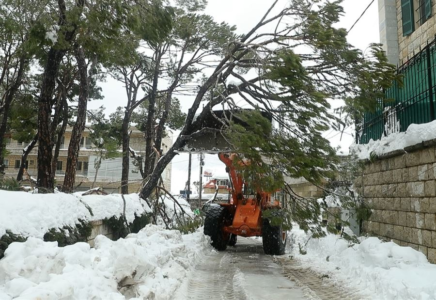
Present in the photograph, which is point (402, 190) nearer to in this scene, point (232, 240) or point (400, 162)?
point (400, 162)

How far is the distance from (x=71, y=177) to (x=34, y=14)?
15.8 ft

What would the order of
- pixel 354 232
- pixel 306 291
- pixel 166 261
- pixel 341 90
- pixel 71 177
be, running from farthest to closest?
pixel 71 177
pixel 354 232
pixel 341 90
pixel 166 261
pixel 306 291

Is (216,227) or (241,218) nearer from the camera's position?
(241,218)

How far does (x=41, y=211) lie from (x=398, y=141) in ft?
21.1

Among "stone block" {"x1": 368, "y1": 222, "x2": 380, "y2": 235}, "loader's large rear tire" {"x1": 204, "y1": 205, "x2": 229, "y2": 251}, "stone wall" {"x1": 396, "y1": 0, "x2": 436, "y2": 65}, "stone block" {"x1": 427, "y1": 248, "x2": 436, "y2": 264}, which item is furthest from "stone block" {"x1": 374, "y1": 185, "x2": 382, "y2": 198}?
"loader's large rear tire" {"x1": 204, "y1": 205, "x2": 229, "y2": 251}

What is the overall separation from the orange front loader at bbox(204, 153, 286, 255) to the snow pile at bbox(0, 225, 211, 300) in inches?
171

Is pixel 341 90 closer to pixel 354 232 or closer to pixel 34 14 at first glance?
pixel 354 232

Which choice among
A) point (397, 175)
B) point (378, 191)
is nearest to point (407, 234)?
point (397, 175)

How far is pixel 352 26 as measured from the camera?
10633mm

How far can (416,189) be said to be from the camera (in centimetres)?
673

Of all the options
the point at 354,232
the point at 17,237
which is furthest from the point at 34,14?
the point at 354,232

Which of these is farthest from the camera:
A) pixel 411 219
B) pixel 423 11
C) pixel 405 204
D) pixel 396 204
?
pixel 423 11

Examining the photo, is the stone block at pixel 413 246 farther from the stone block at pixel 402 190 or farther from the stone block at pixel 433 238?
the stone block at pixel 402 190

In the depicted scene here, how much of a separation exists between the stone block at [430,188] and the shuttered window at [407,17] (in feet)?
17.9
